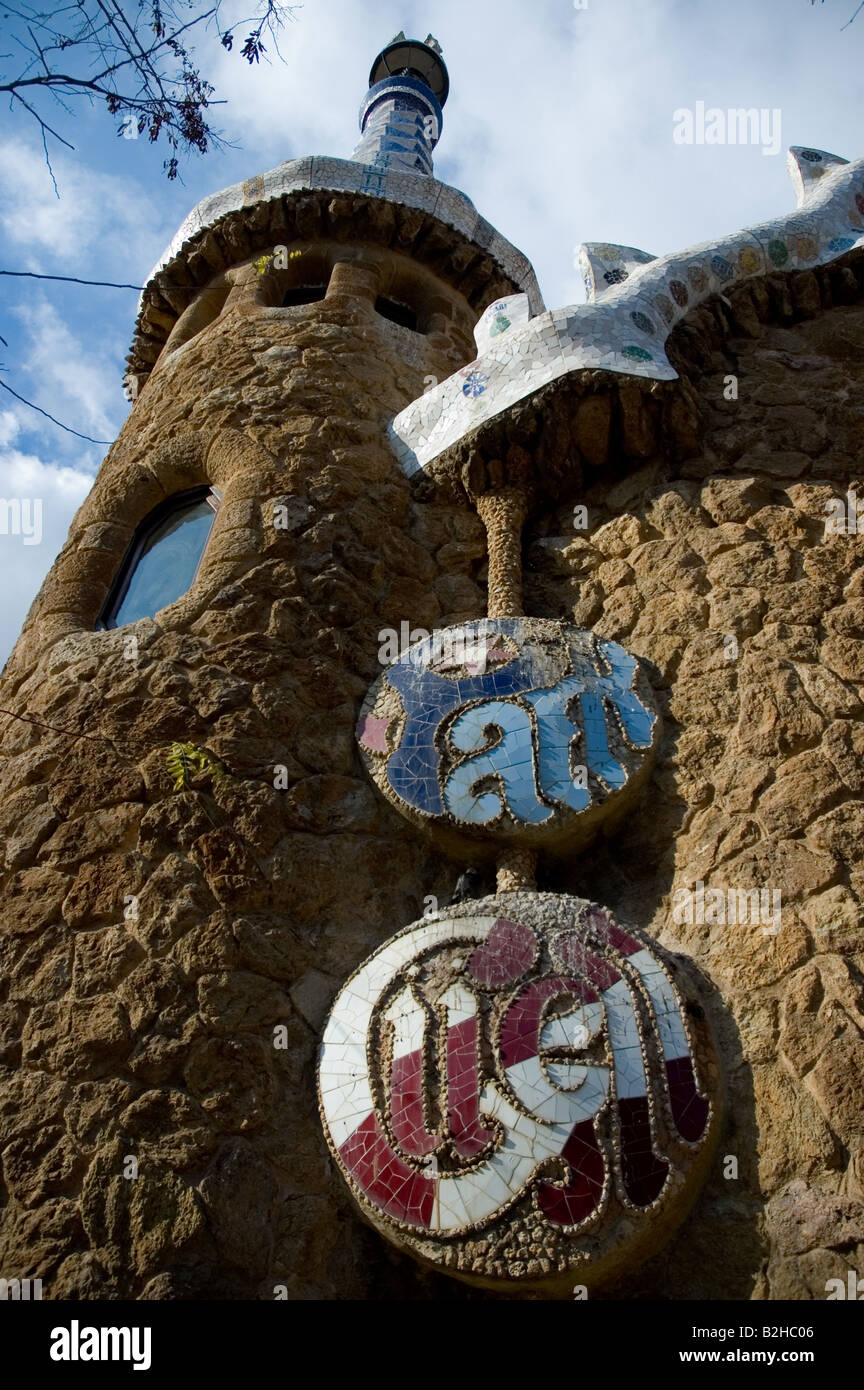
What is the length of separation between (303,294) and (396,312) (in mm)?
616

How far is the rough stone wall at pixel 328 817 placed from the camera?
11.0 feet

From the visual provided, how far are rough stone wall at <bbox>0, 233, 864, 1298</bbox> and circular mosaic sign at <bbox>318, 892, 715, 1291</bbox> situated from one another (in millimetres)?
188

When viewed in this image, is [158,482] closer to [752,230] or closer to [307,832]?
[307,832]

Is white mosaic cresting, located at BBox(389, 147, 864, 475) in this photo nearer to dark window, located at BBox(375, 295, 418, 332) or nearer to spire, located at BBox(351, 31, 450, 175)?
dark window, located at BBox(375, 295, 418, 332)

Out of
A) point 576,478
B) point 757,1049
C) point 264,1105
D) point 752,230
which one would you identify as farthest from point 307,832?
point 752,230

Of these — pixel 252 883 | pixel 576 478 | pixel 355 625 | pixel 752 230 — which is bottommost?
pixel 252 883

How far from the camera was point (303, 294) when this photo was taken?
7801 millimetres

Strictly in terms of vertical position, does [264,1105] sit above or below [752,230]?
below

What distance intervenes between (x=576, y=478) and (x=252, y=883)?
257cm

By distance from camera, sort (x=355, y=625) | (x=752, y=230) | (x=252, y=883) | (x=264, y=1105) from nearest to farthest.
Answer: (x=264, y=1105)
(x=252, y=883)
(x=355, y=625)
(x=752, y=230)

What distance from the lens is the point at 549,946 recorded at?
3650mm

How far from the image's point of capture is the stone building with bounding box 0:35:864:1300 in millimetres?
3307
